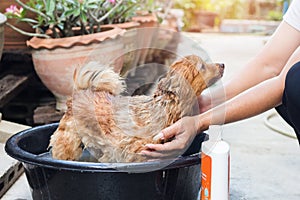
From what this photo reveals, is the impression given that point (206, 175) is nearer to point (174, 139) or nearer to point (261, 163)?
point (174, 139)

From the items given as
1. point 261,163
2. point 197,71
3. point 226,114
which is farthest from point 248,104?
point 261,163

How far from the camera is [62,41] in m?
2.45

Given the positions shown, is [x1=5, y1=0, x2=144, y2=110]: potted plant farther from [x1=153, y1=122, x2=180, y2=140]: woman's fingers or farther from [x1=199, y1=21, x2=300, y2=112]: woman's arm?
[x1=153, y1=122, x2=180, y2=140]: woman's fingers

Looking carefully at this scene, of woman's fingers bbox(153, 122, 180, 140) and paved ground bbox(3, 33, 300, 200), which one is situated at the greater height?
woman's fingers bbox(153, 122, 180, 140)

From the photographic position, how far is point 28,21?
8.27 ft

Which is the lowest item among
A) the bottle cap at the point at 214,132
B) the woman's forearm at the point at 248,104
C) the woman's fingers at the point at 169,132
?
the bottle cap at the point at 214,132

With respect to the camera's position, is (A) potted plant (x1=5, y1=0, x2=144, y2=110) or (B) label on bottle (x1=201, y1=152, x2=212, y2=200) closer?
(B) label on bottle (x1=201, y1=152, x2=212, y2=200)

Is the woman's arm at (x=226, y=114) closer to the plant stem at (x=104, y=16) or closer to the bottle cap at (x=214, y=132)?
the bottle cap at (x=214, y=132)

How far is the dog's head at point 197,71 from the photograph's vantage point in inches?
62.4

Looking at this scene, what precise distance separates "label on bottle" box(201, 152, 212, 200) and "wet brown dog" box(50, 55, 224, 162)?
158mm

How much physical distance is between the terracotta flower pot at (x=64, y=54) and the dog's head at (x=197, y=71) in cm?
80

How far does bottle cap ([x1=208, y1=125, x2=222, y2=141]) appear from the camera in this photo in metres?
1.54

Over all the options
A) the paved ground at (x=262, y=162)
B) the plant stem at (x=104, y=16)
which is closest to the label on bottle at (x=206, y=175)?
the paved ground at (x=262, y=162)

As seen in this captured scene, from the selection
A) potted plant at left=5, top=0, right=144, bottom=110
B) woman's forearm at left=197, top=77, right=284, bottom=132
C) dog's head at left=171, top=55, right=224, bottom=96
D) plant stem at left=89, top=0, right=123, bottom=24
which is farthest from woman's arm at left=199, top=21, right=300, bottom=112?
plant stem at left=89, top=0, right=123, bottom=24
